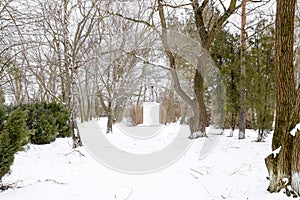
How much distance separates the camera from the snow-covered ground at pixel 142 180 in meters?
3.06

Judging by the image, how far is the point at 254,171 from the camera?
4.04 m

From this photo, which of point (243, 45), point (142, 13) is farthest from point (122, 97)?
point (243, 45)

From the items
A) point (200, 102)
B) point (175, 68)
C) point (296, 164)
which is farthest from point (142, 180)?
point (175, 68)

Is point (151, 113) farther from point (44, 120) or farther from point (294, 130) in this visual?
point (294, 130)

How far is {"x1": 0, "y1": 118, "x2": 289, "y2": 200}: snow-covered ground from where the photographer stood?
3.06m

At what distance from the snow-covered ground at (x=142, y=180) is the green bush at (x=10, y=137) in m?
0.34

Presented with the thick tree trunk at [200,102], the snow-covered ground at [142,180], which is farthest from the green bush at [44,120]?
the thick tree trunk at [200,102]

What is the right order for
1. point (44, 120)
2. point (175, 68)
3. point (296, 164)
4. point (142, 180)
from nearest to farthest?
point (296, 164) → point (142, 180) → point (44, 120) → point (175, 68)

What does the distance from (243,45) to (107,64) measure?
4851mm

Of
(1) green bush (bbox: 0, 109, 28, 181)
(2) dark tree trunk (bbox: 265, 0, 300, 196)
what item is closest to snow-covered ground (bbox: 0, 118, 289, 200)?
(2) dark tree trunk (bbox: 265, 0, 300, 196)

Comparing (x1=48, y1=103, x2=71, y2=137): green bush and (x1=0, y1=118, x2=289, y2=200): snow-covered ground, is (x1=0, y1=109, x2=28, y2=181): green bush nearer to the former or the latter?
(x1=0, y1=118, x2=289, y2=200): snow-covered ground

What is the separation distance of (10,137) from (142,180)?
5.82 feet

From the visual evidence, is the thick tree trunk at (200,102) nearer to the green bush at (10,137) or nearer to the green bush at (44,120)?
the green bush at (44,120)

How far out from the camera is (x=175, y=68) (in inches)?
338
